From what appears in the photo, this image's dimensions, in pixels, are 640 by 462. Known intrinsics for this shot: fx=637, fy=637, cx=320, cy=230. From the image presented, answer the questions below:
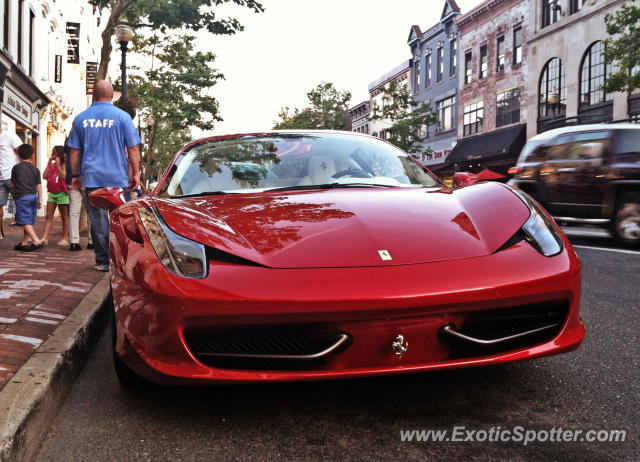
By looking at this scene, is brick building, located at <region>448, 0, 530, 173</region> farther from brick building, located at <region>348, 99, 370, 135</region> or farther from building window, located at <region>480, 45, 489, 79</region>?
brick building, located at <region>348, 99, 370, 135</region>

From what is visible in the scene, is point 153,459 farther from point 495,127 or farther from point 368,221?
point 495,127

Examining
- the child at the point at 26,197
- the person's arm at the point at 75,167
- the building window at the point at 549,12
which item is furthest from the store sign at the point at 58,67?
the building window at the point at 549,12

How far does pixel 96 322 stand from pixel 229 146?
4.43 feet

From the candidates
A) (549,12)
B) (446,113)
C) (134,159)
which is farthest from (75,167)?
(446,113)

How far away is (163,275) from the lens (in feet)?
7.48

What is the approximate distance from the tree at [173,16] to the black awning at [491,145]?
61.3 ft

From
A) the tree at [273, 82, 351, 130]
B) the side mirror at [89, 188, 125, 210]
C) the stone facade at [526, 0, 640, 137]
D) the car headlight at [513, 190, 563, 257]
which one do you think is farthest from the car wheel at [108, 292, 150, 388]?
the tree at [273, 82, 351, 130]

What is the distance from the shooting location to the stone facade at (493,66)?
29938 mm

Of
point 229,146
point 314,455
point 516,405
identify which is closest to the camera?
point 314,455

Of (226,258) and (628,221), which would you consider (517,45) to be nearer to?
(628,221)

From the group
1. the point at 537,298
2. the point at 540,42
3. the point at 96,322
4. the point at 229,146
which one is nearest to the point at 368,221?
the point at 537,298

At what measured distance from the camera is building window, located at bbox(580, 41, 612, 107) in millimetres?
24375

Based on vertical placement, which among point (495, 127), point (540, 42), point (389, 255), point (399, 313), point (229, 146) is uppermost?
point (540, 42)

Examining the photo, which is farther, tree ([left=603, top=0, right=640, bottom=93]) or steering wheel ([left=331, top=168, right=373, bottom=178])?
tree ([left=603, top=0, right=640, bottom=93])
